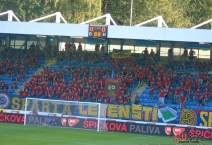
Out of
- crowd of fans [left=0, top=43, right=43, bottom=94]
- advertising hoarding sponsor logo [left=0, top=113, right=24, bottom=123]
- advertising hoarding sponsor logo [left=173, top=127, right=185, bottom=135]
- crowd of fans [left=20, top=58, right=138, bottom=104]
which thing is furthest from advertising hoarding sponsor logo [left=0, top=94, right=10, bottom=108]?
advertising hoarding sponsor logo [left=173, top=127, right=185, bottom=135]

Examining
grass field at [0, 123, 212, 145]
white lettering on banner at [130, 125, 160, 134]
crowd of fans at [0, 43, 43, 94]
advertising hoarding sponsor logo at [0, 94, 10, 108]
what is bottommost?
grass field at [0, 123, 212, 145]

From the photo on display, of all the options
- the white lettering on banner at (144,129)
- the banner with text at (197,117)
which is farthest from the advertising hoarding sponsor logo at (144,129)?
the banner with text at (197,117)

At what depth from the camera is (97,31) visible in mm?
40281

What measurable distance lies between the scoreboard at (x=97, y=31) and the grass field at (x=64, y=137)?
32.3 feet

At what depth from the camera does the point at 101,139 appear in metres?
27.6

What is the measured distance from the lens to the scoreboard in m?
40.2

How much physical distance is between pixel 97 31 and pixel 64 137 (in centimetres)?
1391

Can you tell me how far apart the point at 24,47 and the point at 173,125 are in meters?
21.9

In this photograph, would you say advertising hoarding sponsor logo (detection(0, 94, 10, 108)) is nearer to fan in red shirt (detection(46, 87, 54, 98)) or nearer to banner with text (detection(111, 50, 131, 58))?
fan in red shirt (detection(46, 87, 54, 98))

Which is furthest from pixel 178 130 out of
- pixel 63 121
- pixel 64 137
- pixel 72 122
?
pixel 63 121

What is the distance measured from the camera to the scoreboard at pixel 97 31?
4016cm

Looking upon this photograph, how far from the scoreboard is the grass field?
9.84 m

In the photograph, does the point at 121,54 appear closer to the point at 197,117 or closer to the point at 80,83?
the point at 80,83

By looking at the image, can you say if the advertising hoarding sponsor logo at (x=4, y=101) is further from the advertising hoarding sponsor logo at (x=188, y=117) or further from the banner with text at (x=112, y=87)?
the advertising hoarding sponsor logo at (x=188, y=117)
